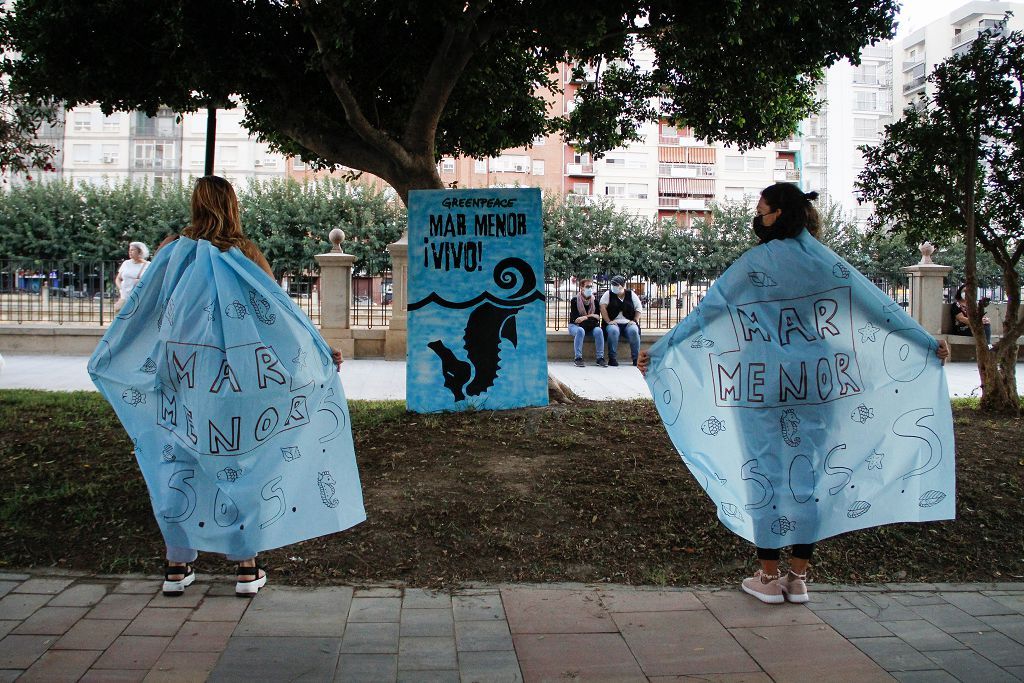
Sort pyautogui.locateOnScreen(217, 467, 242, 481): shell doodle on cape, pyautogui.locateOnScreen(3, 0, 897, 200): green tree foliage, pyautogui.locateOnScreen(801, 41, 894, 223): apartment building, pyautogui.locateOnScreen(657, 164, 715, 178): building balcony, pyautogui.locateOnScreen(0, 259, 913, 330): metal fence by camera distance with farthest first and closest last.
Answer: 1. pyautogui.locateOnScreen(801, 41, 894, 223): apartment building
2. pyautogui.locateOnScreen(657, 164, 715, 178): building balcony
3. pyautogui.locateOnScreen(0, 259, 913, 330): metal fence
4. pyautogui.locateOnScreen(3, 0, 897, 200): green tree foliage
5. pyautogui.locateOnScreen(217, 467, 242, 481): shell doodle on cape

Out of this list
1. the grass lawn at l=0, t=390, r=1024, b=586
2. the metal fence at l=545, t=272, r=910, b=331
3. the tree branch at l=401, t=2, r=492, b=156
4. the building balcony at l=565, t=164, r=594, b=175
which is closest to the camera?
the grass lawn at l=0, t=390, r=1024, b=586

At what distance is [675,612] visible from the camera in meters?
3.67

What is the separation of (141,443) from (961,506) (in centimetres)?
450

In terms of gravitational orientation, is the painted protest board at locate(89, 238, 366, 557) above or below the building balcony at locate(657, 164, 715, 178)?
below

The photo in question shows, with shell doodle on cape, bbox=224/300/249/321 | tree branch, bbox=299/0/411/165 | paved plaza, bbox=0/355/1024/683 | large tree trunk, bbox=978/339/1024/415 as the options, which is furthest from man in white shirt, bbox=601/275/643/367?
shell doodle on cape, bbox=224/300/249/321

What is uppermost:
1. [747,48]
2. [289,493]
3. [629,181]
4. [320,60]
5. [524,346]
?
[629,181]

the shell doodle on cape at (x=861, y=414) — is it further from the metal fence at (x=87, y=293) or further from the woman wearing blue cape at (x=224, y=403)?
the metal fence at (x=87, y=293)

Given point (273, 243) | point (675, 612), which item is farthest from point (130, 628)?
point (273, 243)

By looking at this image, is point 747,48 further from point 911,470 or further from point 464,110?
point 911,470

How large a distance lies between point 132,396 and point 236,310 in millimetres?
626

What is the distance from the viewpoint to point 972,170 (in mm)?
7551

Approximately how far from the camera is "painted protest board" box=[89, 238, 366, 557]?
143 inches

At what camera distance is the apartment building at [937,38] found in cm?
6406

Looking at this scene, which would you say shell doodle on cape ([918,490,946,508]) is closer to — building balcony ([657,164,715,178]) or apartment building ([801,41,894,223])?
building balcony ([657,164,715,178])
